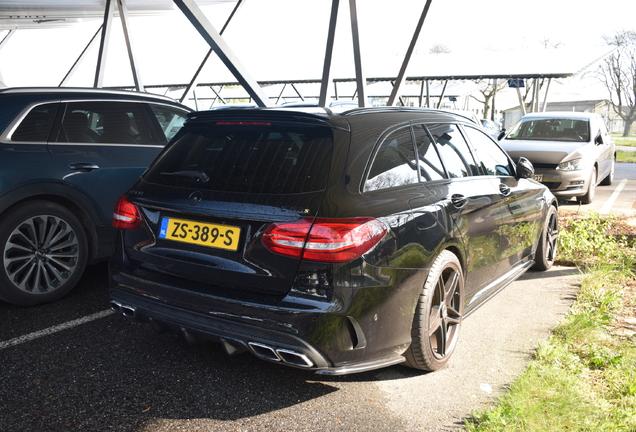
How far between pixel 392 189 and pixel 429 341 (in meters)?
0.93

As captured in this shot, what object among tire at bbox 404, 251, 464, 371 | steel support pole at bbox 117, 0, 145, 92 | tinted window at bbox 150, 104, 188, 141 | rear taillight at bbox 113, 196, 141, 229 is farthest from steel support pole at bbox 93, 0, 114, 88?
tire at bbox 404, 251, 464, 371

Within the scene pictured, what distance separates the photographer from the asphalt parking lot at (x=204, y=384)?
9.57 feet

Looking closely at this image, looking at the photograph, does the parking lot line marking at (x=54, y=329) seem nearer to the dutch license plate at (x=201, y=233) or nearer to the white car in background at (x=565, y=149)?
the dutch license plate at (x=201, y=233)

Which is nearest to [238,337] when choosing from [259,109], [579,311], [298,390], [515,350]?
[298,390]

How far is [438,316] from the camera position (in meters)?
3.49

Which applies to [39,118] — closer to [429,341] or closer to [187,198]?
[187,198]

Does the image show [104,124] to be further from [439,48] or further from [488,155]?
[439,48]

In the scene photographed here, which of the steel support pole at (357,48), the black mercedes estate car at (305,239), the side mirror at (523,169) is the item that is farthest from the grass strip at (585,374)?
the steel support pole at (357,48)

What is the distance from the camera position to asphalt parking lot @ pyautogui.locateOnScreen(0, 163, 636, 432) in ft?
9.57

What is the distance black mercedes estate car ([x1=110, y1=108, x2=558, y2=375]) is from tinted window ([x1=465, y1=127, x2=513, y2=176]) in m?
0.71

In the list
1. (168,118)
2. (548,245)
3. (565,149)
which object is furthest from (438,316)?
(565,149)

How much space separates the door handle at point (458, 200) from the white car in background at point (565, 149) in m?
5.97

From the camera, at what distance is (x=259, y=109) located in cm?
333

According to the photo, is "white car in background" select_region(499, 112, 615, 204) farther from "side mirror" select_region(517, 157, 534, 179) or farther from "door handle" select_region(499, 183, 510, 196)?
"door handle" select_region(499, 183, 510, 196)
